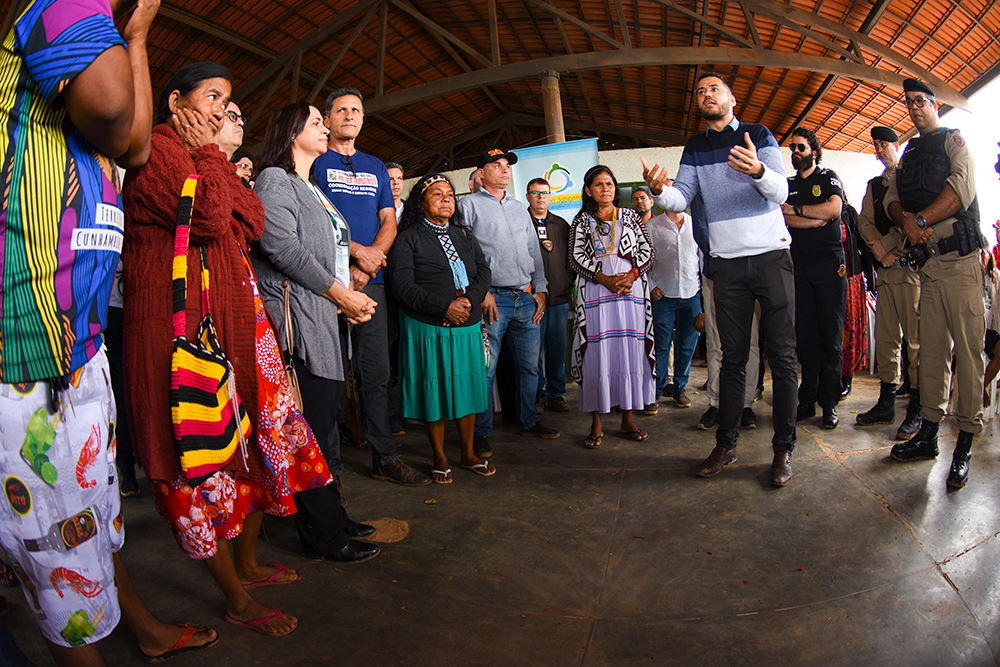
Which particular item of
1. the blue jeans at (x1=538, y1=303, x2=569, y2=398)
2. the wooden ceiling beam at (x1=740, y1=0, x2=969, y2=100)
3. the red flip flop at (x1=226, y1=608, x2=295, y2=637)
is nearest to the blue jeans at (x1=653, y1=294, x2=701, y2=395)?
the blue jeans at (x1=538, y1=303, x2=569, y2=398)

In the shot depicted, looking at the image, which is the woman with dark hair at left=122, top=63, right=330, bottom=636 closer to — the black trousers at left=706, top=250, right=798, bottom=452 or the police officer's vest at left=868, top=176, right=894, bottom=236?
the black trousers at left=706, top=250, right=798, bottom=452

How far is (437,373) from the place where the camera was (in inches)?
118

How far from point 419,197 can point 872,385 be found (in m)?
3.82

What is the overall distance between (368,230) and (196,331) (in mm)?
1472

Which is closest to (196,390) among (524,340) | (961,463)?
(524,340)

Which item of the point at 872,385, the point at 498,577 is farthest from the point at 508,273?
the point at 872,385

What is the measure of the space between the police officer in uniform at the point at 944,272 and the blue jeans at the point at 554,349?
2.14 meters

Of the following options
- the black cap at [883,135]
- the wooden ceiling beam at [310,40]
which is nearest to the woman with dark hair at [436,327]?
the black cap at [883,135]

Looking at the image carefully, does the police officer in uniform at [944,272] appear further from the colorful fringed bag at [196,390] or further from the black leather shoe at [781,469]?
the colorful fringed bag at [196,390]

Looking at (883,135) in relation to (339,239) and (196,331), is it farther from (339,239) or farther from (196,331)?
(196,331)

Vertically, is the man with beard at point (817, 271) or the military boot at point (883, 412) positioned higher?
the man with beard at point (817, 271)

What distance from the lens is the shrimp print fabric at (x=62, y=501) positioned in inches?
40.8

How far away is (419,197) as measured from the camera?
3062 mm

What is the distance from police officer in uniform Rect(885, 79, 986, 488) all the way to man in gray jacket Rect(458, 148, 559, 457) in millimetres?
1913
